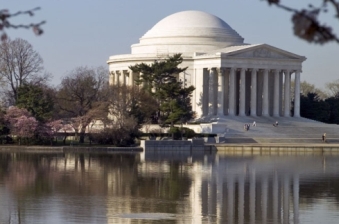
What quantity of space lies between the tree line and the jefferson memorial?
262 inches

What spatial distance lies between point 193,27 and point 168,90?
82.8 feet

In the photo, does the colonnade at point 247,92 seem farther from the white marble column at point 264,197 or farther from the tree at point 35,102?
the white marble column at point 264,197

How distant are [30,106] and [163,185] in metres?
49.4

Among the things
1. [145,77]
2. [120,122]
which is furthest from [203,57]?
[120,122]

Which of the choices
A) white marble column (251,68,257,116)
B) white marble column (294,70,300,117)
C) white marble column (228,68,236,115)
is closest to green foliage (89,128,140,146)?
white marble column (228,68,236,115)

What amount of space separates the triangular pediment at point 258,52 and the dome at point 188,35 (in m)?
5.48

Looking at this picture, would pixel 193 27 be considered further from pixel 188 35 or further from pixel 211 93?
pixel 211 93

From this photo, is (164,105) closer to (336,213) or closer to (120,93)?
(120,93)

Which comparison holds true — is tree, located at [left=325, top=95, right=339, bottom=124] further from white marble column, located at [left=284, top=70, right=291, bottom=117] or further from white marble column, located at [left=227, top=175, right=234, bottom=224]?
white marble column, located at [left=227, top=175, right=234, bottom=224]

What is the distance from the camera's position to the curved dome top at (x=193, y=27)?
409ft

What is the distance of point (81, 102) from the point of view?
4018 inches

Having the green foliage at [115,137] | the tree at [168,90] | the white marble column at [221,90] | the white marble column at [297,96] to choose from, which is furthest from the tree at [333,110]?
the green foliage at [115,137]

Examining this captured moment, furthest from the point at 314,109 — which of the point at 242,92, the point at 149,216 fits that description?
the point at 149,216

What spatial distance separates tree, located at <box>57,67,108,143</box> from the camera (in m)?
93.3
